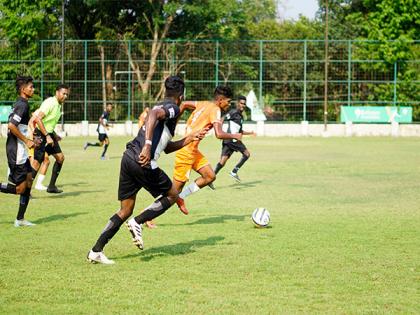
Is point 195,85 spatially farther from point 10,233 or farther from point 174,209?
point 10,233

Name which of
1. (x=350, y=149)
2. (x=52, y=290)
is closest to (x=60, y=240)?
(x=52, y=290)

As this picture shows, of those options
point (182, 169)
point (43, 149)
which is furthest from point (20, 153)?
point (43, 149)

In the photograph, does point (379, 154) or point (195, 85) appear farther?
point (195, 85)

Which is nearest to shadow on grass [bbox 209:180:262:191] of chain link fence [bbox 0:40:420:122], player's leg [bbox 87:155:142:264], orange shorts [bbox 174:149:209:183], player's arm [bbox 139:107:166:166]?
orange shorts [bbox 174:149:209:183]

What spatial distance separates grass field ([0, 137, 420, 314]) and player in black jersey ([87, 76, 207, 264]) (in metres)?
0.34

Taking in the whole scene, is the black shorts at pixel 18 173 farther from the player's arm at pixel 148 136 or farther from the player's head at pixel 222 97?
the player's arm at pixel 148 136

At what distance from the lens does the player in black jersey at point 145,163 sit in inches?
329

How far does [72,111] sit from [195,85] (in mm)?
6684

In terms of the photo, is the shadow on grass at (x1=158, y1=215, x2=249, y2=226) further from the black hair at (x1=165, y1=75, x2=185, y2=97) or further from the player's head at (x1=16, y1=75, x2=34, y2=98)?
the black hair at (x1=165, y1=75, x2=185, y2=97)

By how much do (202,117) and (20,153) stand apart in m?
2.66

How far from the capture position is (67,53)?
43.8 meters

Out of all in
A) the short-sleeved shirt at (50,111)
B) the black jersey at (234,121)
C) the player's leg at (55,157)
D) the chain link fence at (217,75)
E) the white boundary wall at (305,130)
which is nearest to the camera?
the short-sleeved shirt at (50,111)

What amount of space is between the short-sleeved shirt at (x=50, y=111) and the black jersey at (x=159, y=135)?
21.8ft

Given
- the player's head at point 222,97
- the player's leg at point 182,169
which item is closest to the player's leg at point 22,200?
the player's leg at point 182,169
